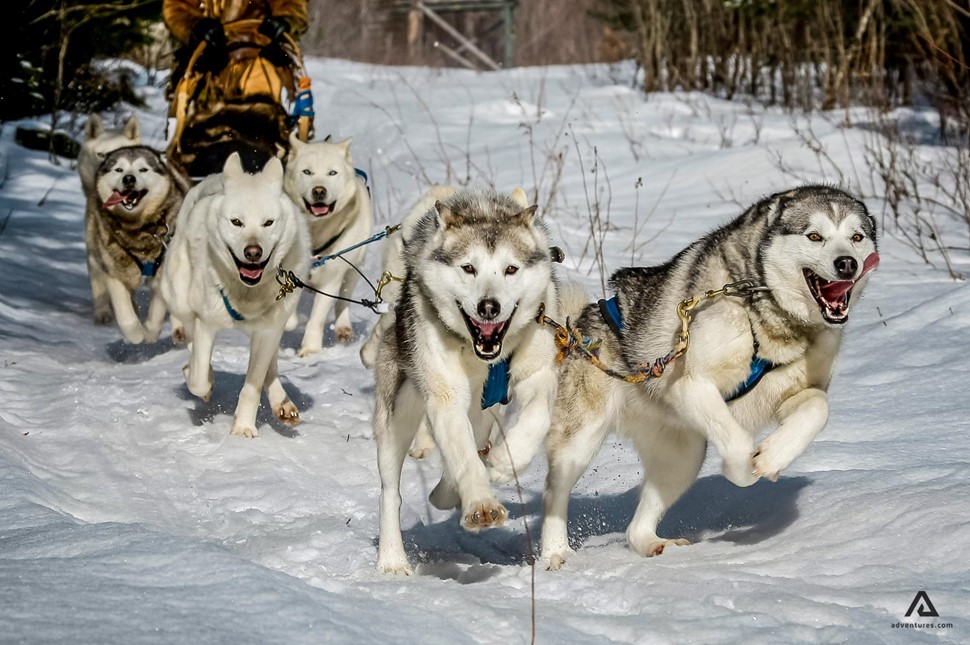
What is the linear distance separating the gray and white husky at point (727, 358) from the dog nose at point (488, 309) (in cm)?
73

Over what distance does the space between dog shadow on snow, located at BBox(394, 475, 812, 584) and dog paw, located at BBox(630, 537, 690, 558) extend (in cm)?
13

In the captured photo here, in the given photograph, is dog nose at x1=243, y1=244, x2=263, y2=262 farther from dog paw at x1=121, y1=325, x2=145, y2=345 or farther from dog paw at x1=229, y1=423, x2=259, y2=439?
dog paw at x1=121, y1=325, x2=145, y2=345

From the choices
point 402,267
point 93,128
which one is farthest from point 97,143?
point 402,267

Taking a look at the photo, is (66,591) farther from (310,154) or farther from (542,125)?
(542,125)

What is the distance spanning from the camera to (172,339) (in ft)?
23.5

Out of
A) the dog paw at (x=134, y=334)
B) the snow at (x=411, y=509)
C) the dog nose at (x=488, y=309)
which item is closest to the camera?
the snow at (x=411, y=509)

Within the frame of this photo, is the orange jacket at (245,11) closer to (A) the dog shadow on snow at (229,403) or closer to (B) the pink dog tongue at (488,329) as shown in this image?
(A) the dog shadow on snow at (229,403)

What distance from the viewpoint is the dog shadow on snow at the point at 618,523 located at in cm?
412

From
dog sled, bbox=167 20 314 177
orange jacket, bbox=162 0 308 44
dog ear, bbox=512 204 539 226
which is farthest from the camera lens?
orange jacket, bbox=162 0 308 44

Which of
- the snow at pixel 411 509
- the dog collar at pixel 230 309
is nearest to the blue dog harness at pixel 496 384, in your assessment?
the snow at pixel 411 509

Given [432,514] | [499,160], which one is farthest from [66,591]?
[499,160]

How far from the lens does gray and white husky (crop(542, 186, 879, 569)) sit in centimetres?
369

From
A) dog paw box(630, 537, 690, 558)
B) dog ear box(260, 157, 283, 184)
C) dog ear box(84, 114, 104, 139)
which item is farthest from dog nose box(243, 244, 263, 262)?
dog ear box(84, 114, 104, 139)

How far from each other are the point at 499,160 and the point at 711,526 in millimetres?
7454
